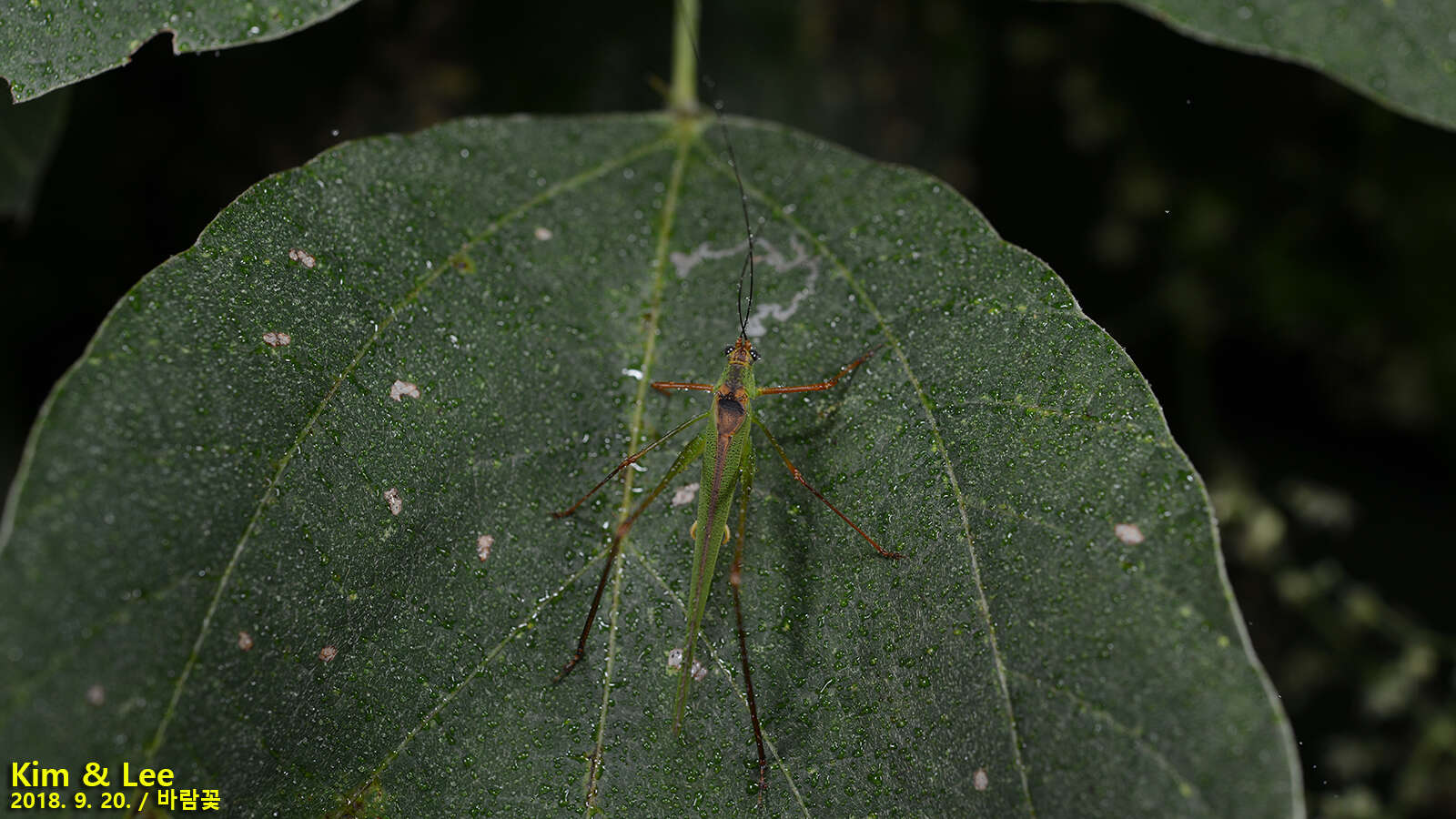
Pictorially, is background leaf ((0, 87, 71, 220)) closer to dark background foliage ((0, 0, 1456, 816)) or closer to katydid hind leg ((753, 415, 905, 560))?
dark background foliage ((0, 0, 1456, 816))

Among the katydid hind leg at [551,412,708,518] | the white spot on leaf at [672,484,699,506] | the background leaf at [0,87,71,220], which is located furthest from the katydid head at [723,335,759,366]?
the background leaf at [0,87,71,220]

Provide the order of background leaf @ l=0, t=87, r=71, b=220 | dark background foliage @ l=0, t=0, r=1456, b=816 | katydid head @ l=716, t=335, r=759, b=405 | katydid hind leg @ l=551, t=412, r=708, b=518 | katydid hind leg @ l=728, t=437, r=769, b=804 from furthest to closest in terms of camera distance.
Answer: dark background foliage @ l=0, t=0, r=1456, b=816 → background leaf @ l=0, t=87, r=71, b=220 → katydid head @ l=716, t=335, r=759, b=405 → katydid hind leg @ l=551, t=412, r=708, b=518 → katydid hind leg @ l=728, t=437, r=769, b=804

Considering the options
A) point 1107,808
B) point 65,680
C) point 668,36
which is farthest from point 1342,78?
point 65,680

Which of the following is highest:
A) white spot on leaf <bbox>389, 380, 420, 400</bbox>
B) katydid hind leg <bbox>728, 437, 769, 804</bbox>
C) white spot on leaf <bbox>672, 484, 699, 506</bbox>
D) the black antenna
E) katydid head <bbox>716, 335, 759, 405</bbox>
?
the black antenna

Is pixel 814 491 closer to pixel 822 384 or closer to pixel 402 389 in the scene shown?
pixel 822 384

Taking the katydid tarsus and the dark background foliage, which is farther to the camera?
the dark background foliage

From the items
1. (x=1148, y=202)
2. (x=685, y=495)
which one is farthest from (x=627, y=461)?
(x=1148, y=202)

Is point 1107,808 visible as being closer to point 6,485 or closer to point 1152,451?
point 1152,451
